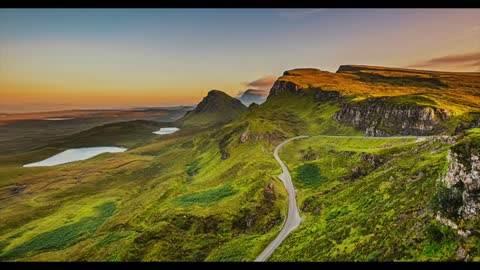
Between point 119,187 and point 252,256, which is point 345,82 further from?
point 252,256

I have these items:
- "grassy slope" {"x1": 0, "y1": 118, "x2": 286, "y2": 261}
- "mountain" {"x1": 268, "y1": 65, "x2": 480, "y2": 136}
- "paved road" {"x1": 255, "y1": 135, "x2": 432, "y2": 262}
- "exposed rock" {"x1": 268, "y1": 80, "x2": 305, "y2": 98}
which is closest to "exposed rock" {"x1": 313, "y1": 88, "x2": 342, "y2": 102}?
"mountain" {"x1": 268, "y1": 65, "x2": 480, "y2": 136}

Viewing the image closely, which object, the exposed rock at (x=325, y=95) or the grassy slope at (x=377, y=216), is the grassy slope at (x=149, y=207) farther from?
the exposed rock at (x=325, y=95)

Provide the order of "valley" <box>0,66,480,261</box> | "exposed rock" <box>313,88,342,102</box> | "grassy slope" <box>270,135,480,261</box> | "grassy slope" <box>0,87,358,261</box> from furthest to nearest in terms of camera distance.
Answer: "exposed rock" <box>313,88,342,102</box>
"grassy slope" <box>0,87,358,261</box>
"valley" <box>0,66,480,261</box>
"grassy slope" <box>270,135,480,261</box>

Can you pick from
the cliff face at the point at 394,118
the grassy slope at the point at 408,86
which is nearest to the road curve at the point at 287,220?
the cliff face at the point at 394,118

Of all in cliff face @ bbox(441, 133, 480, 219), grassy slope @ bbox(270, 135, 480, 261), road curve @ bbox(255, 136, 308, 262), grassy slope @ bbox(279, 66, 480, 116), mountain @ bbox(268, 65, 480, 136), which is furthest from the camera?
grassy slope @ bbox(279, 66, 480, 116)

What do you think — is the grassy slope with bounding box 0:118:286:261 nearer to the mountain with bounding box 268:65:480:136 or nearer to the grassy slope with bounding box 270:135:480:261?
the grassy slope with bounding box 270:135:480:261

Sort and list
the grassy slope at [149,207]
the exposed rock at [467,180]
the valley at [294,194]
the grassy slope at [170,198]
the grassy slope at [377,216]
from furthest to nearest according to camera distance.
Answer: the grassy slope at [170,198] → the grassy slope at [149,207] → the valley at [294,194] → the grassy slope at [377,216] → the exposed rock at [467,180]

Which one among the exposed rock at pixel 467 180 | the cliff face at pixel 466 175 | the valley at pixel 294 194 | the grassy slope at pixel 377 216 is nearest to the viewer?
the exposed rock at pixel 467 180

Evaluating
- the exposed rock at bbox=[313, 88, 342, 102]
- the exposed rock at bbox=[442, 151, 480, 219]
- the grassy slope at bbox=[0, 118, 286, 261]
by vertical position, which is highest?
the exposed rock at bbox=[313, 88, 342, 102]

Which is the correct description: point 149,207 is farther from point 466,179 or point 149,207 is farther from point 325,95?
point 325,95
